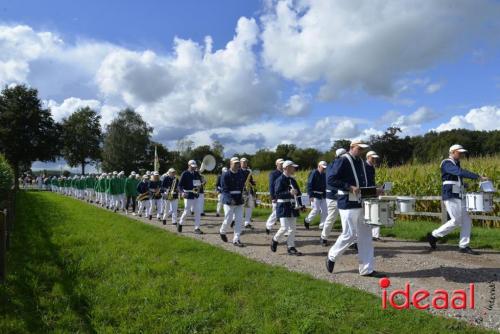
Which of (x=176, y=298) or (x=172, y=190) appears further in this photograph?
(x=172, y=190)

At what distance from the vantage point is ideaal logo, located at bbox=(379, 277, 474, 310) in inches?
225

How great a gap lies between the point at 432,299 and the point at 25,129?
58941 mm

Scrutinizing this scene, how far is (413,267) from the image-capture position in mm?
8086

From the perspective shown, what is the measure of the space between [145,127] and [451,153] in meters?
81.0

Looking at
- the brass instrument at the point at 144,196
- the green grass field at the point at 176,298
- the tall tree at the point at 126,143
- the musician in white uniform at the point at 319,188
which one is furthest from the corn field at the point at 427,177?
the tall tree at the point at 126,143

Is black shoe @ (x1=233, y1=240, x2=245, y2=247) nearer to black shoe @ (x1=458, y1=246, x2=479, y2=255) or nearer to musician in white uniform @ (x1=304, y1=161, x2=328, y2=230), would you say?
musician in white uniform @ (x1=304, y1=161, x2=328, y2=230)

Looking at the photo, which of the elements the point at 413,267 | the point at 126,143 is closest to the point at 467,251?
the point at 413,267

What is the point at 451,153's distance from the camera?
368 inches

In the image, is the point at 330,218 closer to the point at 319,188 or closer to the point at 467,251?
the point at 319,188

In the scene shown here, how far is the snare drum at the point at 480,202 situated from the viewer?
28.0 ft

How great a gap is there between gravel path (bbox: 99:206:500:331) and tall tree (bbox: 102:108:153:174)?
7285 centimetres

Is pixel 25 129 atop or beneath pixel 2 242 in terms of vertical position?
atop

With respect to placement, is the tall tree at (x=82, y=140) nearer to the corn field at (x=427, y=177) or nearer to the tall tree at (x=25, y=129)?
the tall tree at (x=25, y=129)

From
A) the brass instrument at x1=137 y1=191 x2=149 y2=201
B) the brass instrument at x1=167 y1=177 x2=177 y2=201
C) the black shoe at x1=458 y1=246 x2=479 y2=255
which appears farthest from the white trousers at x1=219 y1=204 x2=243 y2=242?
the brass instrument at x1=137 y1=191 x2=149 y2=201
